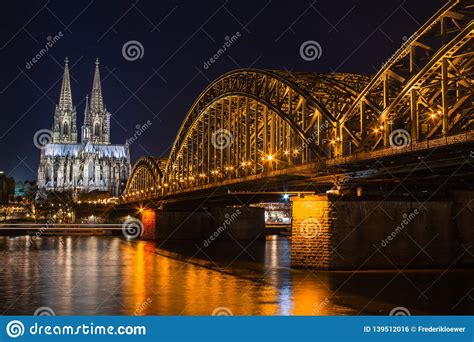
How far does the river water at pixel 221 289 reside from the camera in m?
30.1

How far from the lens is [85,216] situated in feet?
641

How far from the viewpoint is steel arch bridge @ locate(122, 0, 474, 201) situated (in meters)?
38.1

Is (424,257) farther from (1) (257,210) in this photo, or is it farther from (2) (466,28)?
(1) (257,210)

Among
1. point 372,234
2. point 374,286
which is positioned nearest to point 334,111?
point 372,234

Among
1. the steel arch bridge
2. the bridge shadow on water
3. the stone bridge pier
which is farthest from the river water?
the steel arch bridge

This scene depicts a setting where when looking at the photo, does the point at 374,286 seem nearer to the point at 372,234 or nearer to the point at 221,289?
the point at 221,289

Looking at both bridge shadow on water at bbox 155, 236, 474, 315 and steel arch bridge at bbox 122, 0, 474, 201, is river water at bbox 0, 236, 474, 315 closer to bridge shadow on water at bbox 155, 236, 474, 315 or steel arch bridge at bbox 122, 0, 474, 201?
bridge shadow on water at bbox 155, 236, 474, 315

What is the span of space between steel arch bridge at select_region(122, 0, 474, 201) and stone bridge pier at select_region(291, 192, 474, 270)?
3363mm

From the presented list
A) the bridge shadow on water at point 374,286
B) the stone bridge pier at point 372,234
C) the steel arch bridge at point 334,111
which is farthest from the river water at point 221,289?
the steel arch bridge at point 334,111

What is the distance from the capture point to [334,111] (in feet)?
217

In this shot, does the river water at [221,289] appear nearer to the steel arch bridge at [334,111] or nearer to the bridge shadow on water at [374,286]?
the bridge shadow on water at [374,286]

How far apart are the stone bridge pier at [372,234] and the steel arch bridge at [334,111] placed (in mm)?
3363

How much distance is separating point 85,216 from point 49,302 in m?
166

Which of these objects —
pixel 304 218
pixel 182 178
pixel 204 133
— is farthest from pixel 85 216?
pixel 304 218
